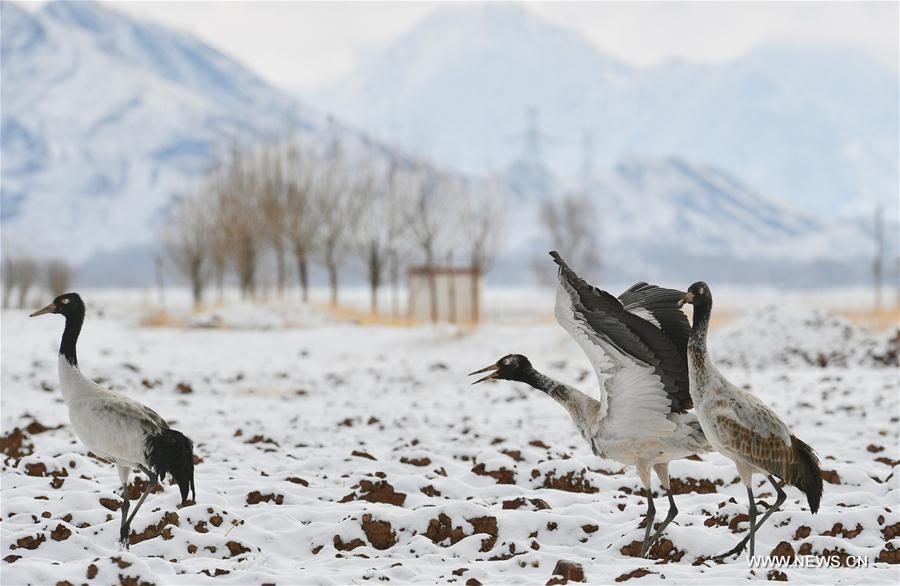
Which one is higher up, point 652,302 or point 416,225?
point 416,225

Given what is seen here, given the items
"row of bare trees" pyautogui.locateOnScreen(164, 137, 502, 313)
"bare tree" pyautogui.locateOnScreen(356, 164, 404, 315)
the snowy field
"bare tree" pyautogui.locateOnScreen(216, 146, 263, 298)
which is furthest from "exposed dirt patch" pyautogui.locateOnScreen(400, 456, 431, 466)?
"bare tree" pyautogui.locateOnScreen(216, 146, 263, 298)

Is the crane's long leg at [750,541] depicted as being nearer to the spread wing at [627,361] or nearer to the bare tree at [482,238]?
the spread wing at [627,361]

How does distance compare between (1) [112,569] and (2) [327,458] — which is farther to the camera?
(2) [327,458]

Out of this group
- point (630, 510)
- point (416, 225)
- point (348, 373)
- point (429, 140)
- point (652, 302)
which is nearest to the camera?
point (652, 302)

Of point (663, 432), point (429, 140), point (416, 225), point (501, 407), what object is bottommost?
point (501, 407)

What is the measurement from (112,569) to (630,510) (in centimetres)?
358

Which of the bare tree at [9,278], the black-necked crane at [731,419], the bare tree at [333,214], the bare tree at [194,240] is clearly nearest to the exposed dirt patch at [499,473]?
the black-necked crane at [731,419]

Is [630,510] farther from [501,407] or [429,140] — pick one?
[429,140]

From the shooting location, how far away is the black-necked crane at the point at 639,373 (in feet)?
16.1

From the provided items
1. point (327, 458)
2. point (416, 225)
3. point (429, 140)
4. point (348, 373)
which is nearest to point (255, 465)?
point (327, 458)

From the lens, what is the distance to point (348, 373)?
55.2 ft

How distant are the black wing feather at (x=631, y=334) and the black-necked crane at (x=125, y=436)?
257 cm
